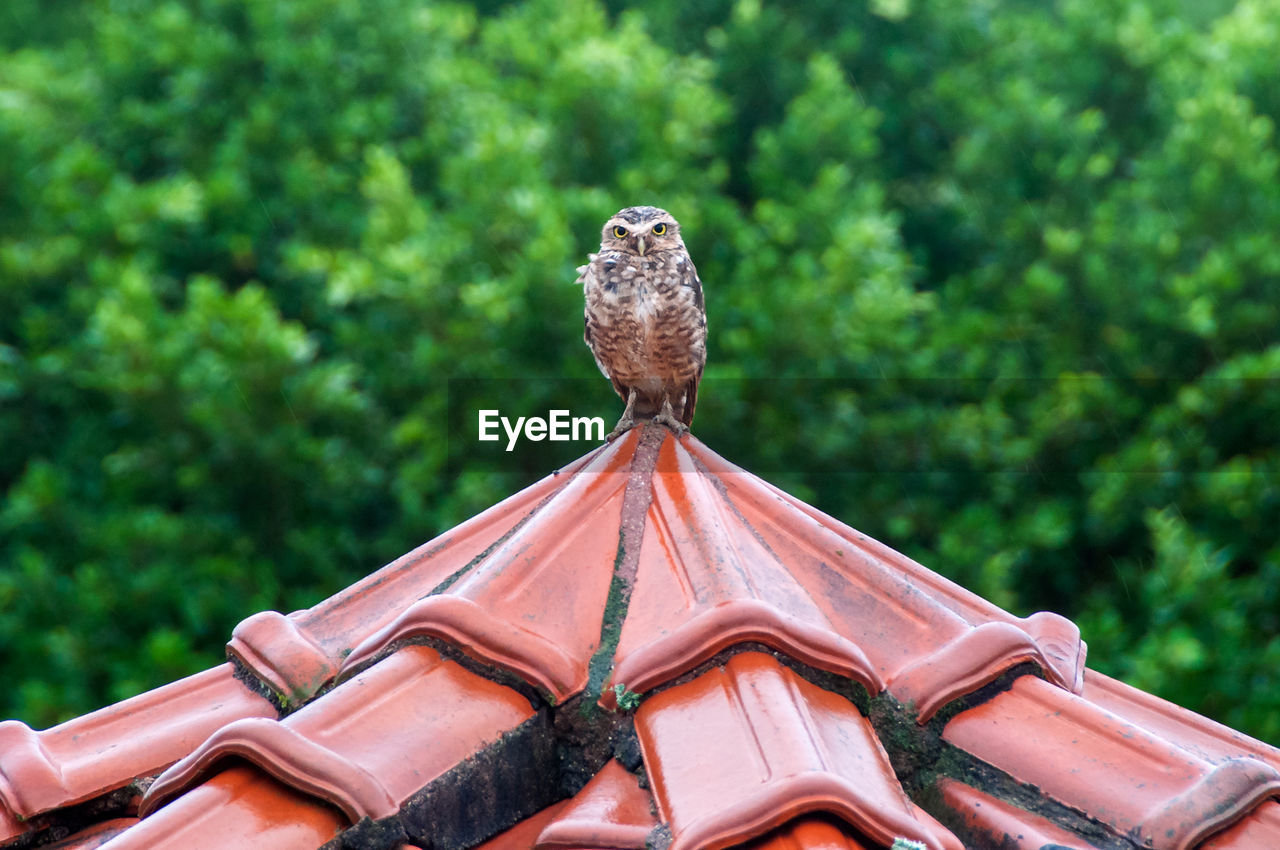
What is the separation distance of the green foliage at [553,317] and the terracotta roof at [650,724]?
4.39m

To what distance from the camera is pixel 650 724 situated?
1546mm

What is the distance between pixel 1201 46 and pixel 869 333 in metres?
4.10

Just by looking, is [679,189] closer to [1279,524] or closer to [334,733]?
[1279,524]

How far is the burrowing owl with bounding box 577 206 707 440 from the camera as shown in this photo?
3297 mm

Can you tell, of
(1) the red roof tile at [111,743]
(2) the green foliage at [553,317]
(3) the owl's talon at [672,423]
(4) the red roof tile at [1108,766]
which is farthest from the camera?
→ (2) the green foliage at [553,317]

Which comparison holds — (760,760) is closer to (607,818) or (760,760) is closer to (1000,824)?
(607,818)

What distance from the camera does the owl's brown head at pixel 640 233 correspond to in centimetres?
336

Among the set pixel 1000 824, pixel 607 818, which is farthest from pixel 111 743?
pixel 1000 824

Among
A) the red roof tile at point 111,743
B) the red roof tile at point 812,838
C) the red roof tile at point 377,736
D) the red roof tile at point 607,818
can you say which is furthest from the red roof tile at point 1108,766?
the red roof tile at point 111,743

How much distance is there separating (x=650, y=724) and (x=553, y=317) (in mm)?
5065

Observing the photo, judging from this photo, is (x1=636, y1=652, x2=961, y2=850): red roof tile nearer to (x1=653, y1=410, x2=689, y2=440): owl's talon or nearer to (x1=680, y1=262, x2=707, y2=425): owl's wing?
(x1=653, y1=410, x2=689, y2=440): owl's talon

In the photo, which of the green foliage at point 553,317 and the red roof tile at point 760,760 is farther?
the green foliage at point 553,317

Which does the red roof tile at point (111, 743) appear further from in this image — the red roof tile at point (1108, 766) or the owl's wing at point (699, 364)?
the owl's wing at point (699, 364)

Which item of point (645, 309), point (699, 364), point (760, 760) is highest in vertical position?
point (645, 309)
